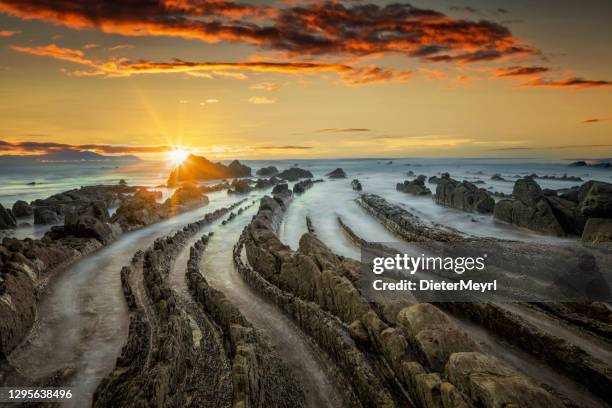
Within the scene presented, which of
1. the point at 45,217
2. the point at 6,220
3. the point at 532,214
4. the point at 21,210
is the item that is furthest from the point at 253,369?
the point at 21,210

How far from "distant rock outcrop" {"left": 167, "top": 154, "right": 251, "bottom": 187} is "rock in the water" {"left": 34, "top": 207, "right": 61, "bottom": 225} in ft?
209

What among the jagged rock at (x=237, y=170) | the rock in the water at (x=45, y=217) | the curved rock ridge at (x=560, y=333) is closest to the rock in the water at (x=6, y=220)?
the rock in the water at (x=45, y=217)

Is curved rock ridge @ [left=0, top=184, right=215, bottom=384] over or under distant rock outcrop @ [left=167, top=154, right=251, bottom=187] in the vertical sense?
under

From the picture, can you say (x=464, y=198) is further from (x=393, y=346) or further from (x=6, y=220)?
(x=6, y=220)

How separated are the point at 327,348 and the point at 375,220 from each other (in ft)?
112

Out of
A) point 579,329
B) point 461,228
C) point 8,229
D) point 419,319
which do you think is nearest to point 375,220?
point 461,228

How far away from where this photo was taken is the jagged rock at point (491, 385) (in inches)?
349

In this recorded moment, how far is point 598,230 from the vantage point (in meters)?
27.3

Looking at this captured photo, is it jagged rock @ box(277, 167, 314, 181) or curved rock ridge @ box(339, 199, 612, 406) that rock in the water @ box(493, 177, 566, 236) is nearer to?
curved rock ridge @ box(339, 199, 612, 406)

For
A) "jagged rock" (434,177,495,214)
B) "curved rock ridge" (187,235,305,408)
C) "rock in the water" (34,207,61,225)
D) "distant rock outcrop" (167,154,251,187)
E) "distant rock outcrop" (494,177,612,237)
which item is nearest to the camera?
"curved rock ridge" (187,235,305,408)

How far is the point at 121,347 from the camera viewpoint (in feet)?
49.6

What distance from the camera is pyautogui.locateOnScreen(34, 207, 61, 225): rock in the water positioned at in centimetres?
4424

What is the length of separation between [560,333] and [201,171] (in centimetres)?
11752

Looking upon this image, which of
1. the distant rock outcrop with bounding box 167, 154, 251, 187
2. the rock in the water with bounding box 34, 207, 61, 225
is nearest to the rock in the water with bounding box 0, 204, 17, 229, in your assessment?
the rock in the water with bounding box 34, 207, 61, 225
